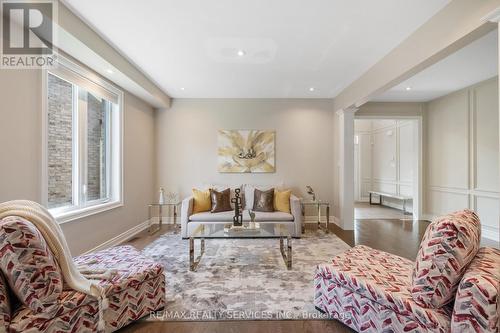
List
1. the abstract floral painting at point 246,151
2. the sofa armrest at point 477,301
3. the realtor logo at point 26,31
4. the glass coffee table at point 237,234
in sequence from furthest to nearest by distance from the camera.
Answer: the abstract floral painting at point 246,151 → the glass coffee table at point 237,234 → the realtor logo at point 26,31 → the sofa armrest at point 477,301

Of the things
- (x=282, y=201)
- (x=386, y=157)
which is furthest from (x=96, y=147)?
(x=386, y=157)

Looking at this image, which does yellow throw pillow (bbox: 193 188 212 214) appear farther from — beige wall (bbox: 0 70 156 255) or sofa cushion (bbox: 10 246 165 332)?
sofa cushion (bbox: 10 246 165 332)

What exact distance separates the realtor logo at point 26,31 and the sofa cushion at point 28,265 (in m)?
1.65

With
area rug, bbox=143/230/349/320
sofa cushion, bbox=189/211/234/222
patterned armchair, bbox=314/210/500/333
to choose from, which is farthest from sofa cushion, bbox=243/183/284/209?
patterned armchair, bbox=314/210/500/333

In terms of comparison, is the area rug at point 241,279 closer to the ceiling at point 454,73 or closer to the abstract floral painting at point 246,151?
the abstract floral painting at point 246,151

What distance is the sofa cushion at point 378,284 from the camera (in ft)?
4.54

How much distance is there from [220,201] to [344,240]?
87.7 inches

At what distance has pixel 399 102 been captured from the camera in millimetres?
5352

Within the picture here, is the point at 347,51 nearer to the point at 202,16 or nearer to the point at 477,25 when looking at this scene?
the point at 477,25

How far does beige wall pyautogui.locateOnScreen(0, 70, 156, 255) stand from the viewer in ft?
6.72

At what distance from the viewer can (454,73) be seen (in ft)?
12.3

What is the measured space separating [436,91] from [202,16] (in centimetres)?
474

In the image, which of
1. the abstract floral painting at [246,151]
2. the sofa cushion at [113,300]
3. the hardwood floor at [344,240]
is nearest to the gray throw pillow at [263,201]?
the abstract floral painting at [246,151]

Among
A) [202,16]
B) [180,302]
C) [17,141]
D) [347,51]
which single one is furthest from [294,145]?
[17,141]
